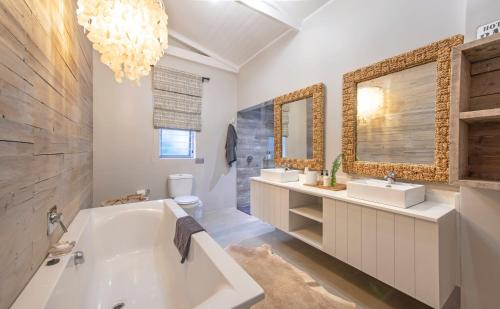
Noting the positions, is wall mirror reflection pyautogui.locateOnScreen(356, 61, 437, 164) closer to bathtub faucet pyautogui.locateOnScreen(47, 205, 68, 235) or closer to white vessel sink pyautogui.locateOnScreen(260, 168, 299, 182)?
white vessel sink pyautogui.locateOnScreen(260, 168, 299, 182)

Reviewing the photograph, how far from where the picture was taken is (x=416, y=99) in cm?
158

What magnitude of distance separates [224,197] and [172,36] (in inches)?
113

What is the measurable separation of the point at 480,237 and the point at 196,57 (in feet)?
12.7

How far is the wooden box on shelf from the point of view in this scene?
1144mm

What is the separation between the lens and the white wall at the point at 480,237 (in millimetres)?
1258

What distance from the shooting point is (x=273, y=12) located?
2352 millimetres

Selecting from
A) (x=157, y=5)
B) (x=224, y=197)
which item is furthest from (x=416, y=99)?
(x=224, y=197)

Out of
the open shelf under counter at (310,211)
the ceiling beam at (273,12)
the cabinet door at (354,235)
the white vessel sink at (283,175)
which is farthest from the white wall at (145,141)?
the cabinet door at (354,235)

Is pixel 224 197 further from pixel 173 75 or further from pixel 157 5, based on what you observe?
pixel 157 5

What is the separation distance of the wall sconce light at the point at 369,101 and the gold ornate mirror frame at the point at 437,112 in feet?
0.15

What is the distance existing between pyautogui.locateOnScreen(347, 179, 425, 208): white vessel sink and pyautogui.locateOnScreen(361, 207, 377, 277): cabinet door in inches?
4.4

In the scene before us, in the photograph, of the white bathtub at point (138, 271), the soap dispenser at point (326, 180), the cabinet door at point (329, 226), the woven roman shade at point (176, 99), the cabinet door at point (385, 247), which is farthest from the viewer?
the woven roman shade at point (176, 99)

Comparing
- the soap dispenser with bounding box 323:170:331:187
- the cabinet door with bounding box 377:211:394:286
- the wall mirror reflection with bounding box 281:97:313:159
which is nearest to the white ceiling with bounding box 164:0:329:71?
the wall mirror reflection with bounding box 281:97:313:159

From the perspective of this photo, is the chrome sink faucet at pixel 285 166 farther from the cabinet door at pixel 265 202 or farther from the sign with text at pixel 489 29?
the sign with text at pixel 489 29
